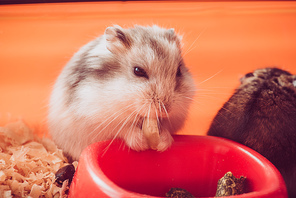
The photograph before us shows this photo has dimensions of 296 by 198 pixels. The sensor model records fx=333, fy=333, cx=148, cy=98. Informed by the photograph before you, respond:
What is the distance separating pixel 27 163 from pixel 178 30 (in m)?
1.09

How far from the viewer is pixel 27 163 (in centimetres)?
159

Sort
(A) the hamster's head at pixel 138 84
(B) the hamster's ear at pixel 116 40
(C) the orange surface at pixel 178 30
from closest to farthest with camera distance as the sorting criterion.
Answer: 1. (A) the hamster's head at pixel 138 84
2. (B) the hamster's ear at pixel 116 40
3. (C) the orange surface at pixel 178 30

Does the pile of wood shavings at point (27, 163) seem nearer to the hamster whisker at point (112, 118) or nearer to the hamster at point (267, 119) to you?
the hamster whisker at point (112, 118)

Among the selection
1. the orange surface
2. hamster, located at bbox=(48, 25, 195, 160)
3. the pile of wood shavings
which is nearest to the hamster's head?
hamster, located at bbox=(48, 25, 195, 160)

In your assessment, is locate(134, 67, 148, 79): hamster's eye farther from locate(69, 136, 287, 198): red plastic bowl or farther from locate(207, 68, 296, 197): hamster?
locate(207, 68, 296, 197): hamster

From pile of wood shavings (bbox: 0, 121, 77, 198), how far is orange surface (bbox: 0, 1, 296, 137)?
16 centimetres

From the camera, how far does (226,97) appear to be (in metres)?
1.96

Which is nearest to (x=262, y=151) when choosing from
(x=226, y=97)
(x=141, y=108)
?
(x=226, y=97)

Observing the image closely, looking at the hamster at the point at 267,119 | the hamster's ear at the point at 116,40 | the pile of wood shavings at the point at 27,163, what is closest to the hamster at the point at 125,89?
the hamster's ear at the point at 116,40

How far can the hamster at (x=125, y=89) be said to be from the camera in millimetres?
1430

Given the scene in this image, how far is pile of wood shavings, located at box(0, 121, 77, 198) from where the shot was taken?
56.9 inches

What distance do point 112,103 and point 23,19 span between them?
707 millimetres

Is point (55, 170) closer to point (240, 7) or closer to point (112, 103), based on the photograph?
point (112, 103)

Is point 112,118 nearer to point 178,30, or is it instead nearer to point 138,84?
point 138,84
